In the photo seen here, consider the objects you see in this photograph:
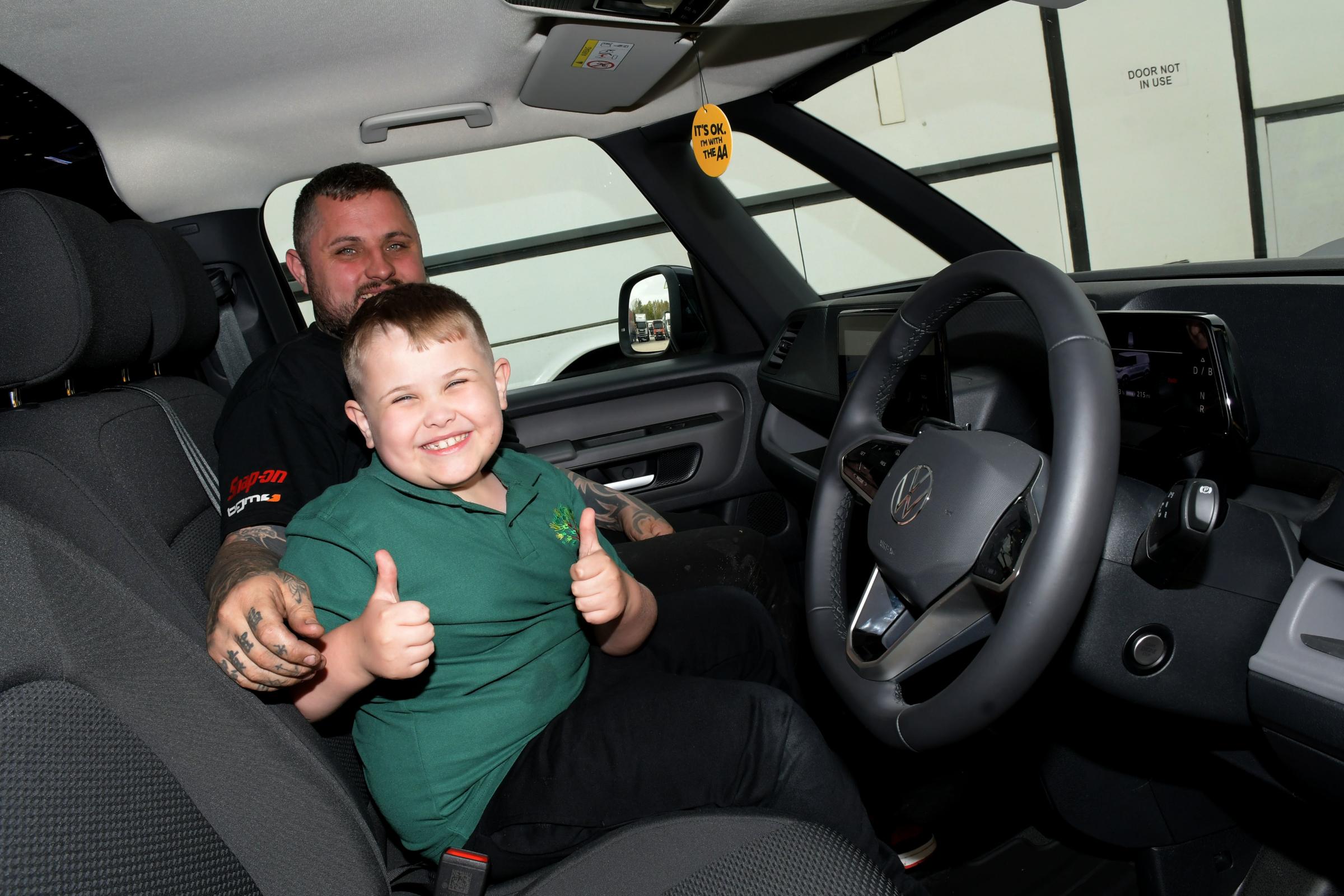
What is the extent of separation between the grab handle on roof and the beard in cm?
55

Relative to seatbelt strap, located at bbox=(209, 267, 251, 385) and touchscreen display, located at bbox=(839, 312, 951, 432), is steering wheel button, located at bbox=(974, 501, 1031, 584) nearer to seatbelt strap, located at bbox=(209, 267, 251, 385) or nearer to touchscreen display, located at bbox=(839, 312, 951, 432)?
touchscreen display, located at bbox=(839, 312, 951, 432)

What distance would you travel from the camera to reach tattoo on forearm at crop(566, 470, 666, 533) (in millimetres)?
2072

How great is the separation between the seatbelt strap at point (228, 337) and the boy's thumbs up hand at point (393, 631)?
165cm

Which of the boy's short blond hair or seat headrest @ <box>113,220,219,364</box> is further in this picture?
seat headrest @ <box>113,220,219,364</box>

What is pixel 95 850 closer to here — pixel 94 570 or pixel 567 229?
pixel 94 570

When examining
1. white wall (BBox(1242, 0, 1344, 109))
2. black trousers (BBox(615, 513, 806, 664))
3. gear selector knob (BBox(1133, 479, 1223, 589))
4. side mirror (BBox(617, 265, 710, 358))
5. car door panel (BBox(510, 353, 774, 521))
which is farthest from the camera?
side mirror (BBox(617, 265, 710, 358))

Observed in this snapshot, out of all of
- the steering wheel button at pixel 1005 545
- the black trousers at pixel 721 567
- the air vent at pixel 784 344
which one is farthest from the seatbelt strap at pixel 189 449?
the air vent at pixel 784 344

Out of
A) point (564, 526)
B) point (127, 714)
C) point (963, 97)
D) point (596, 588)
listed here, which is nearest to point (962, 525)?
point (596, 588)

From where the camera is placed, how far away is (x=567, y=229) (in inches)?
177

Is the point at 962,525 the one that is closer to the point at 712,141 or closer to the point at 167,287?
the point at 167,287

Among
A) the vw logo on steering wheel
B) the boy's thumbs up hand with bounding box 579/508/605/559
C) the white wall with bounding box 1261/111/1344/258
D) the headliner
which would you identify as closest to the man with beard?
the headliner

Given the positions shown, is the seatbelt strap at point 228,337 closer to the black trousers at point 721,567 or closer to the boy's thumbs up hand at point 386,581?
the black trousers at point 721,567

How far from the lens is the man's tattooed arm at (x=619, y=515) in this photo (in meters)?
2.07

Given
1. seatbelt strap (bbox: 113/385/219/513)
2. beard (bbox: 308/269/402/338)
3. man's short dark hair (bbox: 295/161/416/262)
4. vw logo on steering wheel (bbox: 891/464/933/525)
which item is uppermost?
man's short dark hair (bbox: 295/161/416/262)
